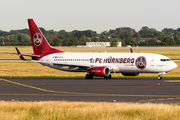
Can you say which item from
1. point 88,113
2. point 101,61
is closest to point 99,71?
point 101,61

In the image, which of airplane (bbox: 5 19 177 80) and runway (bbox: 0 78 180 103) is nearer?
runway (bbox: 0 78 180 103)

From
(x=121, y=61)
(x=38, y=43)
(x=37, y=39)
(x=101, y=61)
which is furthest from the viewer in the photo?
(x=37, y=39)

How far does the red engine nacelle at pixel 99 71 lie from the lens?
46344mm

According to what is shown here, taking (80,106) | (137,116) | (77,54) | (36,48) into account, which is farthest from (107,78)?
(137,116)

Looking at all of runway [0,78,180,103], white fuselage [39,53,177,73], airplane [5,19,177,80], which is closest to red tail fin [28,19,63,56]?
airplane [5,19,177,80]

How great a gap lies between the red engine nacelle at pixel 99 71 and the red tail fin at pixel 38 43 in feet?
33.7

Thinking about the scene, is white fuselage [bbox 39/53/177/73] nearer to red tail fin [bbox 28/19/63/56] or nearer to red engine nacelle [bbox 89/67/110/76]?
red engine nacelle [bbox 89/67/110/76]

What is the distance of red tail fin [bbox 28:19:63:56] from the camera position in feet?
181

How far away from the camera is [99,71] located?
4650cm

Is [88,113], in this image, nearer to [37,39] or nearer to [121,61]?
[121,61]

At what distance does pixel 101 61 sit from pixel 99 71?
11.4 ft

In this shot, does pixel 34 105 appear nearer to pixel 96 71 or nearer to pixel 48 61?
pixel 96 71

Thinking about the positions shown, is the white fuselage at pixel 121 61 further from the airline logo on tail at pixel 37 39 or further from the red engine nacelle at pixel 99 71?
the airline logo on tail at pixel 37 39

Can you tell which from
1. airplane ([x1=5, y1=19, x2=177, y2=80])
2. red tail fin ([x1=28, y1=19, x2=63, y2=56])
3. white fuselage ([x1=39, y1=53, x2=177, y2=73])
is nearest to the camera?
white fuselage ([x1=39, y1=53, x2=177, y2=73])
